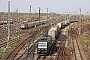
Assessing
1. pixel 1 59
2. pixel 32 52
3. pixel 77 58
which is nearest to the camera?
pixel 1 59

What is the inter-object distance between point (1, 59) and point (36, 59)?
4.62 metres

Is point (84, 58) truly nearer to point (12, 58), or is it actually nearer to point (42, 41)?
point (42, 41)

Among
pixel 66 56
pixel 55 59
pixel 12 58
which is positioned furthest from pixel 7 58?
pixel 66 56

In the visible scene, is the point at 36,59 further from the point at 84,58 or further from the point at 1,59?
the point at 84,58

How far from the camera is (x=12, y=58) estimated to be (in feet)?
83.4

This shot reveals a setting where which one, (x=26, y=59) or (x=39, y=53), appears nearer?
(x=26, y=59)

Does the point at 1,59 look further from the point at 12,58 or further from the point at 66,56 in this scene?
the point at 66,56

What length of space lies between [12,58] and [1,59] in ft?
4.77

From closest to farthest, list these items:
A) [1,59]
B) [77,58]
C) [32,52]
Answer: [1,59]
[77,58]
[32,52]

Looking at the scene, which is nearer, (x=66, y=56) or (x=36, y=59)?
(x=36, y=59)

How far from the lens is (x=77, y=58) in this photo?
87.0 feet

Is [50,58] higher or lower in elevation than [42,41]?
lower

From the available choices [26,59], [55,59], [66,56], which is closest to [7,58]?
[26,59]

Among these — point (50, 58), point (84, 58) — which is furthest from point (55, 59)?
point (84, 58)
